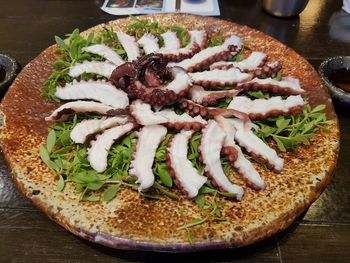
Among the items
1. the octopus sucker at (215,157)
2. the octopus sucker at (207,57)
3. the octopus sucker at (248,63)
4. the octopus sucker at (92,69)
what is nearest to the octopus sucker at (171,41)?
the octopus sucker at (207,57)

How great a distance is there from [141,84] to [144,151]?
1.36 feet

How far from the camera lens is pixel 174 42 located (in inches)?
92.2

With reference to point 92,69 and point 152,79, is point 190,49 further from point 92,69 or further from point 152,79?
point 92,69

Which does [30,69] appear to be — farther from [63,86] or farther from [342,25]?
[342,25]

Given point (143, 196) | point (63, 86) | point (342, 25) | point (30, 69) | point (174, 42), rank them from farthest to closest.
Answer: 1. point (342, 25)
2. point (174, 42)
3. point (30, 69)
4. point (63, 86)
5. point (143, 196)

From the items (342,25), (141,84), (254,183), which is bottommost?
(342,25)

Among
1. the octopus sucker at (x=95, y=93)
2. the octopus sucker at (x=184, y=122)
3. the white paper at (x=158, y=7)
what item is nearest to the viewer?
the octopus sucker at (x=184, y=122)

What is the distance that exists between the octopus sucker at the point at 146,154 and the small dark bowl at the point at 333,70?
3.62 ft

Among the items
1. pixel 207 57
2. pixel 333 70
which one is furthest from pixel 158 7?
pixel 333 70

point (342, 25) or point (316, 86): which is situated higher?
point (316, 86)

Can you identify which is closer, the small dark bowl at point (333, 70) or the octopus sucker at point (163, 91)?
the octopus sucker at point (163, 91)

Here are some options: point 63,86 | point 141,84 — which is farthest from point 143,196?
point 63,86

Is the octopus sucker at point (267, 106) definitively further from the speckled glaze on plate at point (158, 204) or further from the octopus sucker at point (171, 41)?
the octopus sucker at point (171, 41)

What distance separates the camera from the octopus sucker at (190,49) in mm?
2191
